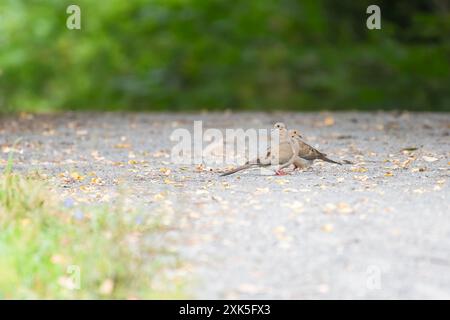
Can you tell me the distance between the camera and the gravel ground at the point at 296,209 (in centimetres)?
468

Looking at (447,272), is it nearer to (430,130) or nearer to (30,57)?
(430,130)

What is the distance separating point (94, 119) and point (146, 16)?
6.59m

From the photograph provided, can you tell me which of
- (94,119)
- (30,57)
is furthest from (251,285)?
(30,57)

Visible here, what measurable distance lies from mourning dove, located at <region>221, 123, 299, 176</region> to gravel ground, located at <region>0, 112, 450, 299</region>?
116 mm

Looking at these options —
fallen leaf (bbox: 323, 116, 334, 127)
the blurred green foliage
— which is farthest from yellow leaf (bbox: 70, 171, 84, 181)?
the blurred green foliage

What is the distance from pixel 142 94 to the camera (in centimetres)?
1844

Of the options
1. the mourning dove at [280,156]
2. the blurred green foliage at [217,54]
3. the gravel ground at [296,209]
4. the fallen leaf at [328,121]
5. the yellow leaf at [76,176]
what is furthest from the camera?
the blurred green foliage at [217,54]

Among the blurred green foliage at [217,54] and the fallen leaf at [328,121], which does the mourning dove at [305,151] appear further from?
the blurred green foliage at [217,54]

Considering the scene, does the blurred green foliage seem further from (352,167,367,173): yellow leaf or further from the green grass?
the green grass

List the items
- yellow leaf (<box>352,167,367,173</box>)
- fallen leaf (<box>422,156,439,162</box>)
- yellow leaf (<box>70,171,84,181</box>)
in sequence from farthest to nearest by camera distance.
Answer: fallen leaf (<box>422,156,439,162</box>) < yellow leaf (<box>352,167,367,173</box>) < yellow leaf (<box>70,171,84,181</box>)

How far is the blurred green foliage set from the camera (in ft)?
58.2

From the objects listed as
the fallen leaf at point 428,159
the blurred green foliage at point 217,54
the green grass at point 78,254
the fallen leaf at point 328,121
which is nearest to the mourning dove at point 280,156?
the fallen leaf at point 428,159

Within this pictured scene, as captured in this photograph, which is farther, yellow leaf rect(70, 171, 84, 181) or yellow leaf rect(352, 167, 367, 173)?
yellow leaf rect(352, 167, 367, 173)

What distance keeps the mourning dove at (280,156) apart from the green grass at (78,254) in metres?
1.72
